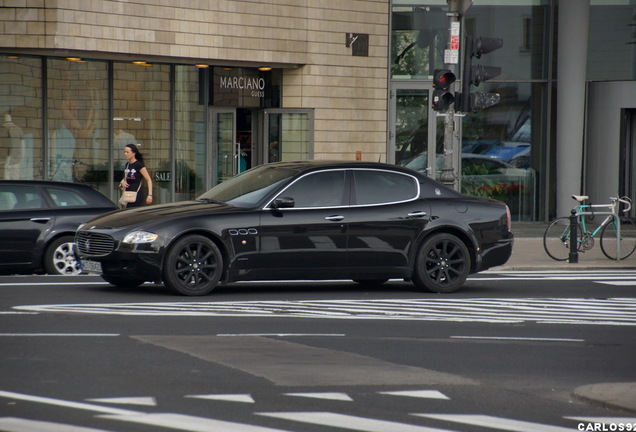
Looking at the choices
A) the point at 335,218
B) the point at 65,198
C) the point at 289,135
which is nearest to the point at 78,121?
the point at 289,135

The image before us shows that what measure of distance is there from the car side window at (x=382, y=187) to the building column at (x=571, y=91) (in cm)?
1254

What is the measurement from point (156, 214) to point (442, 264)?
339 cm

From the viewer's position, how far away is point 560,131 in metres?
25.8

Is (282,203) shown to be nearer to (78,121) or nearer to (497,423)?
(497,423)

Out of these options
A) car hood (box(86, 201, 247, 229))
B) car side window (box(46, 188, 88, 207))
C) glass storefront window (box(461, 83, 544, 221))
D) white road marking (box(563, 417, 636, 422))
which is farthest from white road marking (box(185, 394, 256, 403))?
glass storefront window (box(461, 83, 544, 221))

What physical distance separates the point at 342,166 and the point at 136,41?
28.5 ft

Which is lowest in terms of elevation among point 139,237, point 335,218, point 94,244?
point 94,244

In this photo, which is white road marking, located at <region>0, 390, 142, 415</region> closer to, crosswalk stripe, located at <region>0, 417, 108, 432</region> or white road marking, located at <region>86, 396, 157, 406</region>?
white road marking, located at <region>86, 396, 157, 406</region>

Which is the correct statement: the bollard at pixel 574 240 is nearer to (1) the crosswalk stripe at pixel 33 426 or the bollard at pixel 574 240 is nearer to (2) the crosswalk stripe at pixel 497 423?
(2) the crosswalk stripe at pixel 497 423

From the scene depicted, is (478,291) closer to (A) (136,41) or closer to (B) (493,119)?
(A) (136,41)

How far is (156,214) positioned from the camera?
12766 mm

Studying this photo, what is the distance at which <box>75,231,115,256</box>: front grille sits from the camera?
493 inches

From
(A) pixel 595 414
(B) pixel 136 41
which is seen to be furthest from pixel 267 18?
(A) pixel 595 414

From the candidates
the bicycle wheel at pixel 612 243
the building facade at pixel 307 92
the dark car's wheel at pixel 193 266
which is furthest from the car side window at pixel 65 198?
the bicycle wheel at pixel 612 243
